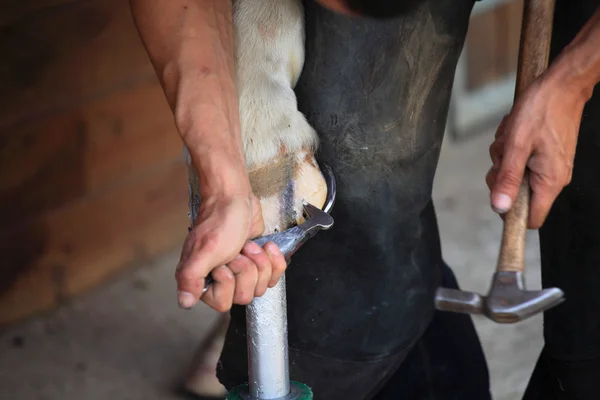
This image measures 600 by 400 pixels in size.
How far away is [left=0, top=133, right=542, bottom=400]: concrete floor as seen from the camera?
189 cm

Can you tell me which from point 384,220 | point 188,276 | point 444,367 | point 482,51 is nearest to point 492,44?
point 482,51

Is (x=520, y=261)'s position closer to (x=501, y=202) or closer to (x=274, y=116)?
(x=501, y=202)

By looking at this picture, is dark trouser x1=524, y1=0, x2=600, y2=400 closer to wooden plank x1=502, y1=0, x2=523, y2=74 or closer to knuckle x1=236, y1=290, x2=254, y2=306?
knuckle x1=236, y1=290, x2=254, y2=306

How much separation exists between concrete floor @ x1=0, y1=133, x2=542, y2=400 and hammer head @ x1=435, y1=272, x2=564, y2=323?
0.82 meters

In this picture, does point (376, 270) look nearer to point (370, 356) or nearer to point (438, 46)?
point (370, 356)

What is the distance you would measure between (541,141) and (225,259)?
14.3 inches

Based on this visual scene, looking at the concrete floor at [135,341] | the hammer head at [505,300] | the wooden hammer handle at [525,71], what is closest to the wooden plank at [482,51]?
the concrete floor at [135,341]

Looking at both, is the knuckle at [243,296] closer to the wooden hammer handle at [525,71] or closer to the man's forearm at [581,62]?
the wooden hammer handle at [525,71]

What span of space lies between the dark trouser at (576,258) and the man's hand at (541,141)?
13 centimetres

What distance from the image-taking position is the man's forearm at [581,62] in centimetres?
104

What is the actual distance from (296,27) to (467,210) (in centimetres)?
155

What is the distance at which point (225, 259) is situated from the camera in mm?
938

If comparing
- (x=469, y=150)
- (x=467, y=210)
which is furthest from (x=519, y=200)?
(x=469, y=150)

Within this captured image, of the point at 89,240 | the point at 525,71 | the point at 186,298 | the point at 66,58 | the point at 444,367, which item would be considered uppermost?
the point at 525,71
